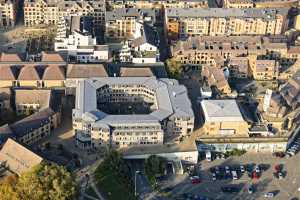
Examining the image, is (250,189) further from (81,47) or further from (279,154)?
(81,47)

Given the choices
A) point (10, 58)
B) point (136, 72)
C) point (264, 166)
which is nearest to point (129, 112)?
point (136, 72)

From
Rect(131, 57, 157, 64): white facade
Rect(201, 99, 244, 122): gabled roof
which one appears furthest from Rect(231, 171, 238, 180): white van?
Rect(131, 57, 157, 64): white facade

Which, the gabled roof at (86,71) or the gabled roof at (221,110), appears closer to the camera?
the gabled roof at (221,110)

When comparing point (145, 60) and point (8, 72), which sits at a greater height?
point (145, 60)

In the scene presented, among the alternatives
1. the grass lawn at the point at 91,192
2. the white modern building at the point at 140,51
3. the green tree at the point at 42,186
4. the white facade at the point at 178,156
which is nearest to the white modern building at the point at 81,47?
the white modern building at the point at 140,51

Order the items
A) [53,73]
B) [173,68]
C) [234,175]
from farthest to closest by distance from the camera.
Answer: [173,68] → [53,73] → [234,175]

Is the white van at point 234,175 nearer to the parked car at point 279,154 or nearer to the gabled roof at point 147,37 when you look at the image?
the parked car at point 279,154

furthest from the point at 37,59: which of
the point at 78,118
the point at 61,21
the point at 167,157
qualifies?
the point at 167,157
